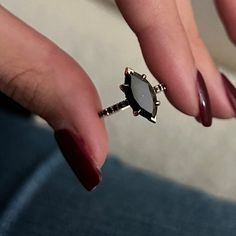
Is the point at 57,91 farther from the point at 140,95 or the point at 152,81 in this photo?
the point at 152,81

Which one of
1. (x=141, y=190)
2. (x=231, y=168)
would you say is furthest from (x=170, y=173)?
(x=141, y=190)

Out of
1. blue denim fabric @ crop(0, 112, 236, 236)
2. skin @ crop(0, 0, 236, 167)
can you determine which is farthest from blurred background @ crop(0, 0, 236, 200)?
skin @ crop(0, 0, 236, 167)

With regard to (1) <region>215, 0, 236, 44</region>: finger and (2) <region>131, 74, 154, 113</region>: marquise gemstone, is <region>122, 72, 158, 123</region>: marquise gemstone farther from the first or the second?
(1) <region>215, 0, 236, 44</region>: finger

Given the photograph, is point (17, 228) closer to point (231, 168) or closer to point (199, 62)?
point (199, 62)

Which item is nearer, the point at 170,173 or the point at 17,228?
the point at 17,228

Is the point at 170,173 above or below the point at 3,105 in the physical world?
below

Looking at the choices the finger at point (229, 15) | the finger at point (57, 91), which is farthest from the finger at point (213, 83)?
the finger at point (57, 91)
